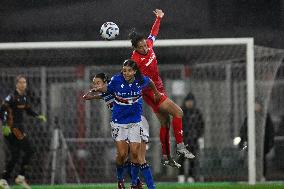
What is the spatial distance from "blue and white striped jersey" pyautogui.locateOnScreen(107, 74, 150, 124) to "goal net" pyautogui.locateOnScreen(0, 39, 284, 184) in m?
5.32

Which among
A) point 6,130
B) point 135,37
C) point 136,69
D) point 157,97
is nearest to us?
point 136,69

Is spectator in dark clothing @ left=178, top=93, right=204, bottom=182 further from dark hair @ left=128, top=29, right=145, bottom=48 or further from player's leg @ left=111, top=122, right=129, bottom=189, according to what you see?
player's leg @ left=111, top=122, right=129, bottom=189

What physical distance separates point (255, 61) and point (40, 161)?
4797 mm

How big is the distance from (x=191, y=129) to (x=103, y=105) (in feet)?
6.85

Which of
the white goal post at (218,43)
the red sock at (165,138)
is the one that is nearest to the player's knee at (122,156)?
the red sock at (165,138)

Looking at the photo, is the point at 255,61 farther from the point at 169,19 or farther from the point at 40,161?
the point at 40,161

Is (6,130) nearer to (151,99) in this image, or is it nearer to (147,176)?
(151,99)

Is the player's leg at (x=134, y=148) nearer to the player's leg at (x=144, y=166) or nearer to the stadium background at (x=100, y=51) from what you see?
the player's leg at (x=144, y=166)

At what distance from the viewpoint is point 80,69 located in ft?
65.7

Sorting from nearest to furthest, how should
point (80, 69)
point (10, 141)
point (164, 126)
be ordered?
point (164, 126), point (10, 141), point (80, 69)

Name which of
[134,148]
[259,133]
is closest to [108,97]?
[134,148]

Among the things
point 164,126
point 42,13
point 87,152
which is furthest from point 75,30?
point 164,126

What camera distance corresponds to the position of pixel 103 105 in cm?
2039

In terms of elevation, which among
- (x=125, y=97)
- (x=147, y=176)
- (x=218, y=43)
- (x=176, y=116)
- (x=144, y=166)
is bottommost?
(x=147, y=176)
